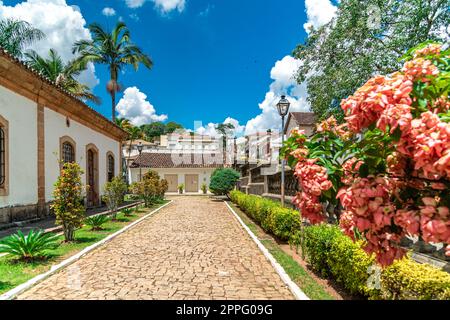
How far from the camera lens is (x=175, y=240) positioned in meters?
8.58

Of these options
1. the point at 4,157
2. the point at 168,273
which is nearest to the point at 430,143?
the point at 168,273

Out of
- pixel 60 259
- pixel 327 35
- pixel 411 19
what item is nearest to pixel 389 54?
pixel 411 19

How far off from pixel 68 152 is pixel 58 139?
53.7 inches

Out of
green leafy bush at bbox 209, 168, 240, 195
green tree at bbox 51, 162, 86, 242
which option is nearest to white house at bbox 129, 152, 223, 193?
green leafy bush at bbox 209, 168, 240, 195

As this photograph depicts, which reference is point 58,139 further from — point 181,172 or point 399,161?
point 181,172

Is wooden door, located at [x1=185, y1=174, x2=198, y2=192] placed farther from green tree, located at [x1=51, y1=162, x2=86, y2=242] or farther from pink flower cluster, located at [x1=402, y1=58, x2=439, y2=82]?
pink flower cluster, located at [x1=402, y1=58, x2=439, y2=82]

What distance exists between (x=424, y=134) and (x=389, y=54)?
16.0 meters

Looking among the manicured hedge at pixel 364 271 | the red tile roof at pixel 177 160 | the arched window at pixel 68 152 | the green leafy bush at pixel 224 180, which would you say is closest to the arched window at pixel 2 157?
the arched window at pixel 68 152

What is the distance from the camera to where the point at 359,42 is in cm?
1641

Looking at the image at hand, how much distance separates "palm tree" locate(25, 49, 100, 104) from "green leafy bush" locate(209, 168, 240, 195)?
→ 12800 millimetres

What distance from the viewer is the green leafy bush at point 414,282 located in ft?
9.59

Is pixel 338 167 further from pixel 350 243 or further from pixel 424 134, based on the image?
pixel 350 243

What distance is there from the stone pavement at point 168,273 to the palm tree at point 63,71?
2080 cm

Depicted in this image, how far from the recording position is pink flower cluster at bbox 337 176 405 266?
1.65 m
